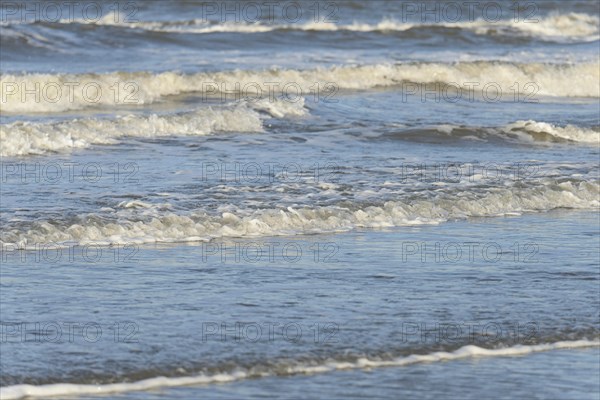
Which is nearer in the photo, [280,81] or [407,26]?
[280,81]

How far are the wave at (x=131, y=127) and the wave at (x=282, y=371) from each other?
695 centimetres

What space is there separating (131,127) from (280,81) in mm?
6057

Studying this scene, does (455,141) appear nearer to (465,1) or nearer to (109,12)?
(109,12)

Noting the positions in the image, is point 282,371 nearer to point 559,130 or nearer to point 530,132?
point 530,132

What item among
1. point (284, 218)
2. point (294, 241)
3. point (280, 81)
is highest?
point (280, 81)

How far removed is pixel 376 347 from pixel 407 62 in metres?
16.4

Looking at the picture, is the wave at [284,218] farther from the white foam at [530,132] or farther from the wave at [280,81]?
the wave at [280,81]

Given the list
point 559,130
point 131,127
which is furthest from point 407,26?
point 131,127

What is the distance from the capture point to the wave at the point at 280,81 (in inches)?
667

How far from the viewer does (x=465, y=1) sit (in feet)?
129

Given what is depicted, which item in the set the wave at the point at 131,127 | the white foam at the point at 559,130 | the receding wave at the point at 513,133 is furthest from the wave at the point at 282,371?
the white foam at the point at 559,130

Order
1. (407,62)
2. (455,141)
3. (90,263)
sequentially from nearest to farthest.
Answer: (90,263)
(455,141)
(407,62)

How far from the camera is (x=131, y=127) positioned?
13688mm

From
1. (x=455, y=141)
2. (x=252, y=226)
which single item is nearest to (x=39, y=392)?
(x=252, y=226)
